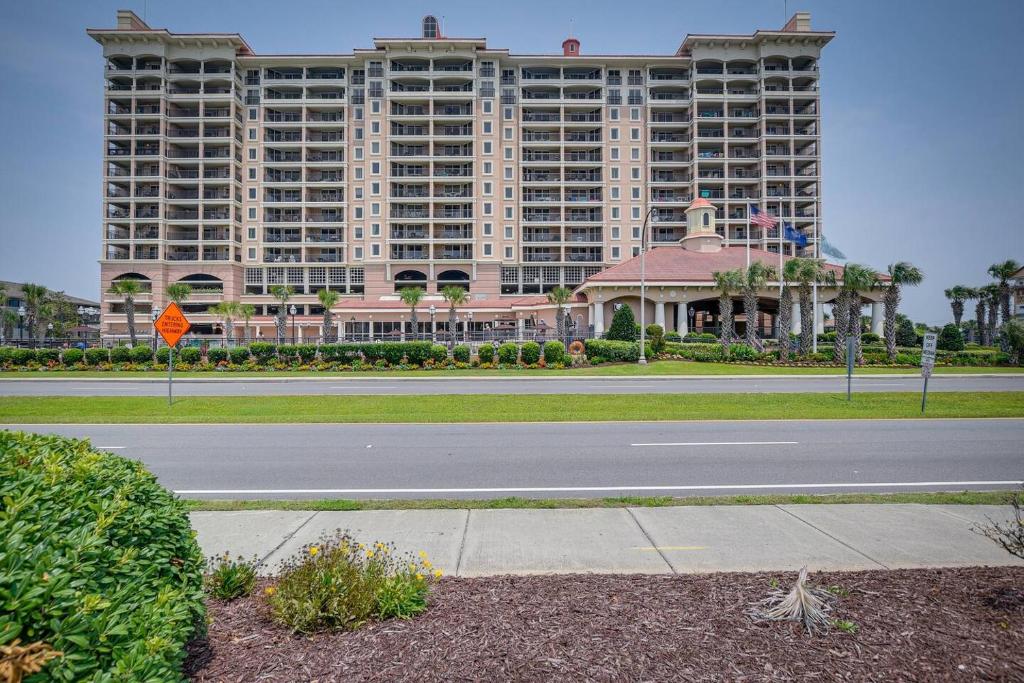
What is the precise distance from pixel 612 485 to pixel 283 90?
256ft

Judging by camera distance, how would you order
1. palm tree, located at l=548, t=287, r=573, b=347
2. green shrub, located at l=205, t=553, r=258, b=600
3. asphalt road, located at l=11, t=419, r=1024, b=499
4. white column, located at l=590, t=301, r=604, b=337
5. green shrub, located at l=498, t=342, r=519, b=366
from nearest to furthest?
green shrub, located at l=205, t=553, r=258, b=600 < asphalt road, located at l=11, t=419, r=1024, b=499 < green shrub, located at l=498, t=342, r=519, b=366 < palm tree, located at l=548, t=287, r=573, b=347 < white column, located at l=590, t=301, r=604, b=337

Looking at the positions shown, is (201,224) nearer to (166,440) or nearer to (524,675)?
(166,440)

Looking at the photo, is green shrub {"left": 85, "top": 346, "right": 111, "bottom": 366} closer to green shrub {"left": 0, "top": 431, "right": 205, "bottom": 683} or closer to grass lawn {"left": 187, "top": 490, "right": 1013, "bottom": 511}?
grass lawn {"left": 187, "top": 490, "right": 1013, "bottom": 511}

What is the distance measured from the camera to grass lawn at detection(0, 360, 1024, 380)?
29.9m

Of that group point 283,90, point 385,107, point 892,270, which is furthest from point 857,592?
point 283,90

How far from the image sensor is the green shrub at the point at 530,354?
33188 mm

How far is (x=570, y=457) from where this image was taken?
10344mm

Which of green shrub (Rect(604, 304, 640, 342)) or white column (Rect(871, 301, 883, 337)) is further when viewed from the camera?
white column (Rect(871, 301, 883, 337))

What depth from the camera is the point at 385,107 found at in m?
69.3

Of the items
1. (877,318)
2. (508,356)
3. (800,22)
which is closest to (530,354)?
(508,356)

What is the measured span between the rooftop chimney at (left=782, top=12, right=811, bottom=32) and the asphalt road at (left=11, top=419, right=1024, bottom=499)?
76849 millimetres

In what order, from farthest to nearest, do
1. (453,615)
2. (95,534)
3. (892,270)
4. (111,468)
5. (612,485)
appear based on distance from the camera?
(892,270)
(612,485)
(453,615)
(111,468)
(95,534)

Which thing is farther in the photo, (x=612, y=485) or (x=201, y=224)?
(x=201, y=224)

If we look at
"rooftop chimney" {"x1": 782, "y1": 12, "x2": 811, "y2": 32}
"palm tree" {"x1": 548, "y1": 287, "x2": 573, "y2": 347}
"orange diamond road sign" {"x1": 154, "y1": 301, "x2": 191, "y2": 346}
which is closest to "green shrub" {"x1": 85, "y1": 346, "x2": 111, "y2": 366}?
"orange diamond road sign" {"x1": 154, "y1": 301, "x2": 191, "y2": 346}
